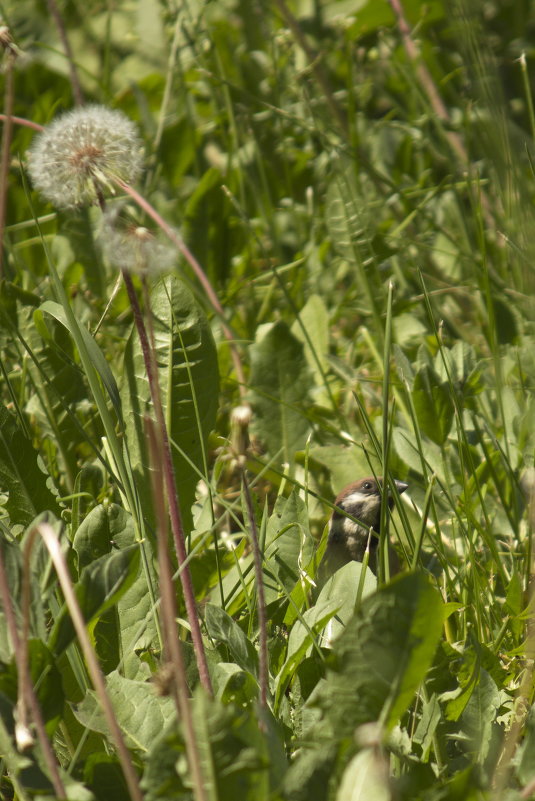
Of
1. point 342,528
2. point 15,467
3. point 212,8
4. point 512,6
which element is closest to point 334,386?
point 342,528

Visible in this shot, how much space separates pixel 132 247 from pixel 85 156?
0.31 meters

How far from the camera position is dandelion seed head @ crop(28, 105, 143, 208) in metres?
1.69

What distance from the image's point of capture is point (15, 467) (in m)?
2.05

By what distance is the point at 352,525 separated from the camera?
3002mm

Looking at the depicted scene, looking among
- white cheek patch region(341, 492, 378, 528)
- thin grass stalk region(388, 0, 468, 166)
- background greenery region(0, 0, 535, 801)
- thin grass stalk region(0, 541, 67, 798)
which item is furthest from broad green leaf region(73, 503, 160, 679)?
thin grass stalk region(388, 0, 468, 166)

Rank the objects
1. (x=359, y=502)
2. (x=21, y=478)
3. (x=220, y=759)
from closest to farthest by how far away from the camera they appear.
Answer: (x=220, y=759) → (x=21, y=478) → (x=359, y=502)

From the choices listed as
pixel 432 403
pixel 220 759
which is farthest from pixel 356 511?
pixel 220 759

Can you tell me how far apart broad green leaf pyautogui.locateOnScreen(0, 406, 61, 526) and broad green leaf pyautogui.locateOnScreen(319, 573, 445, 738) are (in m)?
0.96

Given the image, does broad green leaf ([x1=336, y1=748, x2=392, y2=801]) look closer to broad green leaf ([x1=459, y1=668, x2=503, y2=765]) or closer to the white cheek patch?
broad green leaf ([x1=459, y1=668, x2=503, y2=765])

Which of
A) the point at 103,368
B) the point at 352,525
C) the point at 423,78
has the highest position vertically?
the point at 423,78

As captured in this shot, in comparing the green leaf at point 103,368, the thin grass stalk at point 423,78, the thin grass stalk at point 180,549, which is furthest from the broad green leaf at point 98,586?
the thin grass stalk at point 423,78

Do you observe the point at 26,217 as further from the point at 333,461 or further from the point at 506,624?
the point at 506,624

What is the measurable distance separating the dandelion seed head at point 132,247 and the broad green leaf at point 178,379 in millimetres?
573

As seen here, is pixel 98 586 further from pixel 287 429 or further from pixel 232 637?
pixel 287 429
